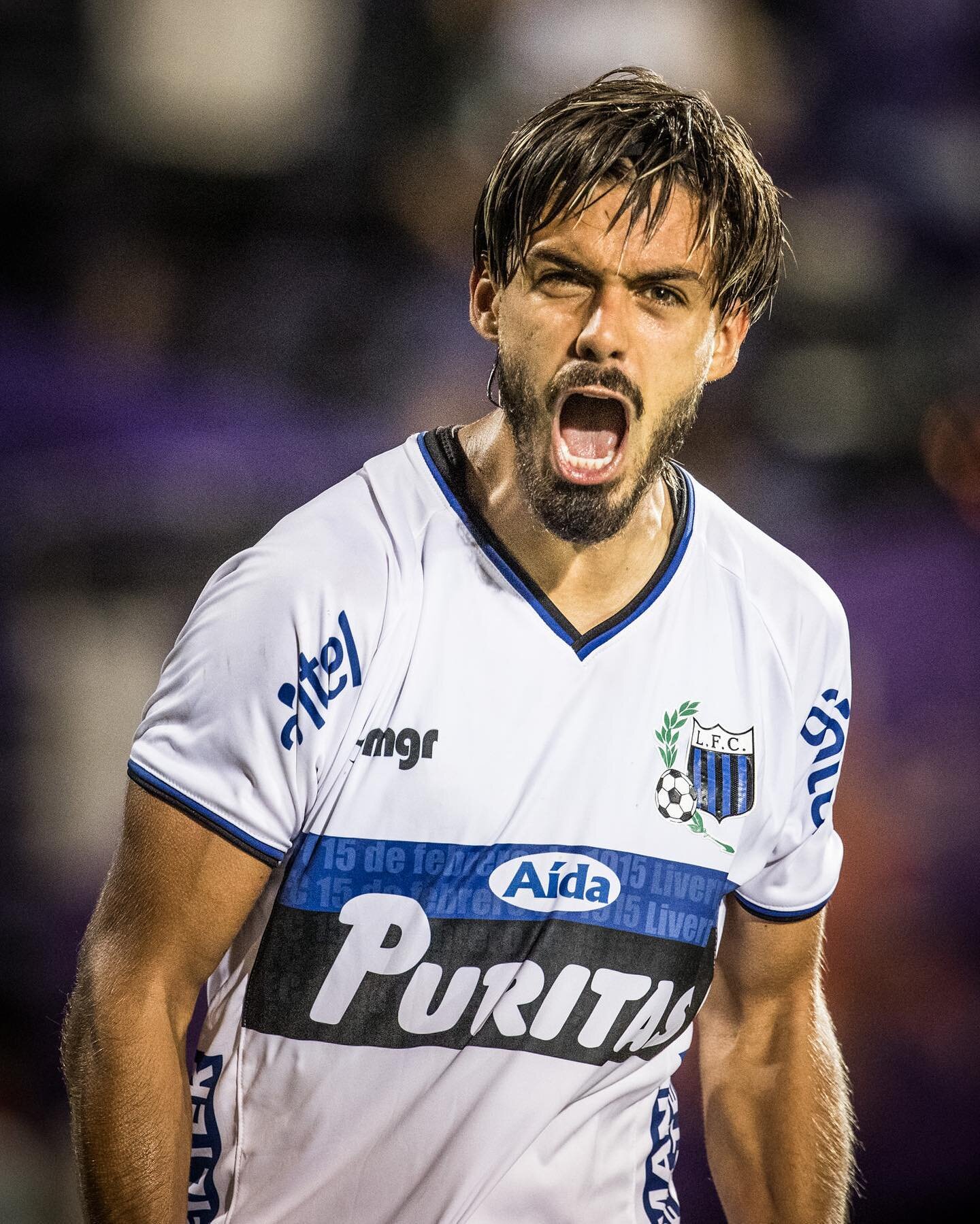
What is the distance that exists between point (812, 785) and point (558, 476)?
1.87ft

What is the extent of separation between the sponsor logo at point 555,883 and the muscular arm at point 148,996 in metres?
0.30

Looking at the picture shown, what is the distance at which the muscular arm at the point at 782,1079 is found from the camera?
1.85 meters

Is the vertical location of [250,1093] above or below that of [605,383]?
below

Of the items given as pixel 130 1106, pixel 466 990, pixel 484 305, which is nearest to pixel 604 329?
pixel 484 305

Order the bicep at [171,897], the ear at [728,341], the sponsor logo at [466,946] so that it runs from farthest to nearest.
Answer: the ear at [728,341]
the sponsor logo at [466,946]
the bicep at [171,897]

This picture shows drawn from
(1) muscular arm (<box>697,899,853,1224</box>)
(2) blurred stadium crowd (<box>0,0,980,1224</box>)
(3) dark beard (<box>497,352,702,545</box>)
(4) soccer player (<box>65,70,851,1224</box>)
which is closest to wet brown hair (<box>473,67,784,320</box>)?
(4) soccer player (<box>65,70,851,1224</box>)

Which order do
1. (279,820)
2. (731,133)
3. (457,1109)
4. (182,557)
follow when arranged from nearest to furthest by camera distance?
1. (279,820)
2. (457,1109)
3. (731,133)
4. (182,557)

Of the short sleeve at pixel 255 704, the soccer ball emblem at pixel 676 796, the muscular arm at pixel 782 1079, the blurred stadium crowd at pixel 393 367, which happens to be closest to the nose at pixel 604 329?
the short sleeve at pixel 255 704

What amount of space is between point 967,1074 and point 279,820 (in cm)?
215

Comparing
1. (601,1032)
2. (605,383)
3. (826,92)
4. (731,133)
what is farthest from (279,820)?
(826,92)

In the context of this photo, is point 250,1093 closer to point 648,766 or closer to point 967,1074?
point 648,766

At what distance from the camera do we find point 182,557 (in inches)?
116

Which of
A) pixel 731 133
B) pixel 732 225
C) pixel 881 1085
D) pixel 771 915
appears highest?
pixel 731 133

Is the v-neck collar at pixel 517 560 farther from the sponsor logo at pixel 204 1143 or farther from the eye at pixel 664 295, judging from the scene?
the sponsor logo at pixel 204 1143
